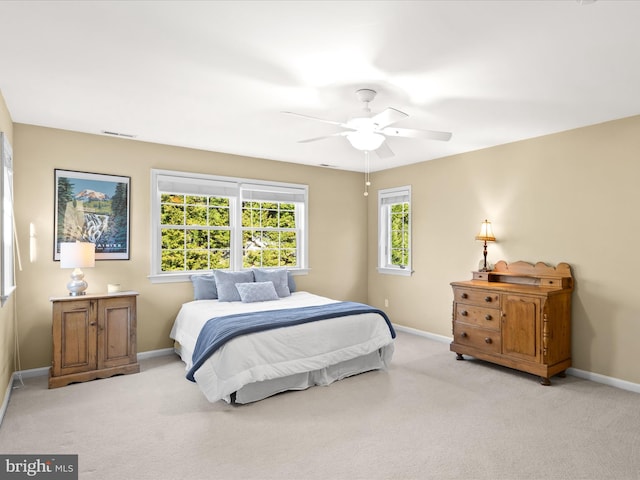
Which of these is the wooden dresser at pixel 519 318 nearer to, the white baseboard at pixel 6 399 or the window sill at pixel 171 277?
the window sill at pixel 171 277

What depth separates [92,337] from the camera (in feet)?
12.7

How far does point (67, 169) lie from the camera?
4.15 m

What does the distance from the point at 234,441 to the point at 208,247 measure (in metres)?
2.94

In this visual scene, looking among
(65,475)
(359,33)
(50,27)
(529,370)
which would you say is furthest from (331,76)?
(529,370)

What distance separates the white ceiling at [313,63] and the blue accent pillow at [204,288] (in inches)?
72.0

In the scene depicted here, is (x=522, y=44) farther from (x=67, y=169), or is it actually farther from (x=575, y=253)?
(x=67, y=169)

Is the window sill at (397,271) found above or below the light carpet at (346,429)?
above

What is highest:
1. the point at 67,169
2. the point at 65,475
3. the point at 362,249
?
the point at 67,169

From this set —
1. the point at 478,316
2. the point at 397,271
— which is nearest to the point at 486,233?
the point at 478,316

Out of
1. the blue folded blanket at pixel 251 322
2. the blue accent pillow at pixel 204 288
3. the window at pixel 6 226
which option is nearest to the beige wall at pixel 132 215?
the blue accent pillow at pixel 204 288

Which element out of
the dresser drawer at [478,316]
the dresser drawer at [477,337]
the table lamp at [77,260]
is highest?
the table lamp at [77,260]

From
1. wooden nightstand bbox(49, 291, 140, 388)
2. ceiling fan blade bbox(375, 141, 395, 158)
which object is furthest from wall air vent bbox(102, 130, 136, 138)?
ceiling fan blade bbox(375, 141, 395, 158)

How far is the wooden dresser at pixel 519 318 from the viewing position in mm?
3809

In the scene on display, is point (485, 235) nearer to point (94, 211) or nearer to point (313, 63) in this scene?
point (313, 63)
